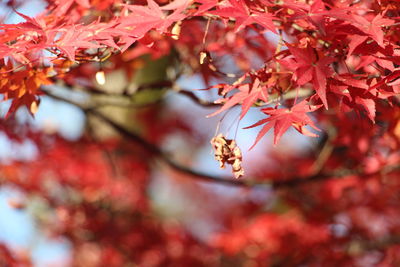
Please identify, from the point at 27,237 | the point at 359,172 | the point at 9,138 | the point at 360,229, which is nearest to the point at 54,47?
the point at 9,138

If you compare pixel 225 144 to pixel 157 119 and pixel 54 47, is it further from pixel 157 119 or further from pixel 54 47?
pixel 157 119

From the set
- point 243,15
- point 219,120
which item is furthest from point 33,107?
point 243,15

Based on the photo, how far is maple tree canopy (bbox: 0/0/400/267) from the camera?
1.10 metres

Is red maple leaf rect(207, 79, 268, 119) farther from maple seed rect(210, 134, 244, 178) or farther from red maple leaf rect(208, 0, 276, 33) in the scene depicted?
red maple leaf rect(208, 0, 276, 33)

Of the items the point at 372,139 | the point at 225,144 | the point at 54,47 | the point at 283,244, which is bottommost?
the point at 283,244

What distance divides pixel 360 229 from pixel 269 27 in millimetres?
2403

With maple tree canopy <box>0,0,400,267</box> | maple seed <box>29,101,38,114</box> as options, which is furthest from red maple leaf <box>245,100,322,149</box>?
maple seed <box>29,101,38,114</box>

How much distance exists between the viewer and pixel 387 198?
9.85 ft

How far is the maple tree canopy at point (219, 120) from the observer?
110cm

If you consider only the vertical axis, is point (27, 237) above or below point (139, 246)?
below

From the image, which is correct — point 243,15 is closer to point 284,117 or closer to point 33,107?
point 284,117

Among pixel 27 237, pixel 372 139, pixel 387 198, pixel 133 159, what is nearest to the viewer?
pixel 372 139

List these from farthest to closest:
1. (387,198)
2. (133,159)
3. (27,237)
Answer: (27,237) < (133,159) < (387,198)

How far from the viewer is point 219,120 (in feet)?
4.70
